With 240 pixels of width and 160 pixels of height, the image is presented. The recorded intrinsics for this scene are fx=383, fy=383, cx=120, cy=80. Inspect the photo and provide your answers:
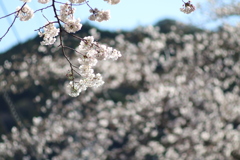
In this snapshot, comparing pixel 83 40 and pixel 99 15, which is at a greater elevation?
pixel 99 15

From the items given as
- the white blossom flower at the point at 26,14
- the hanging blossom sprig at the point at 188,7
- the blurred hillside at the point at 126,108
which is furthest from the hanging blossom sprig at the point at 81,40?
the blurred hillside at the point at 126,108

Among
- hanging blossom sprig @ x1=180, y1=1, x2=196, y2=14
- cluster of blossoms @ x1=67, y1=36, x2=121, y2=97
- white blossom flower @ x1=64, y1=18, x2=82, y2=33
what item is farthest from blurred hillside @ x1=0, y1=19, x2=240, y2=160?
hanging blossom sprig @ x1=180, y1=1, x2=196, y2=14

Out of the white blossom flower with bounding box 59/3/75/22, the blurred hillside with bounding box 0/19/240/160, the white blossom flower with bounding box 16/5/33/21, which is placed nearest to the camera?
the white blossom flower with bounding box 59/3/75/22

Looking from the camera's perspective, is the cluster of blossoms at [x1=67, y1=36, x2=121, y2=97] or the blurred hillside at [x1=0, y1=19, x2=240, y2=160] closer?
the cluster of blossoms at [x1=67, y1=36, x2=121, y2=97]

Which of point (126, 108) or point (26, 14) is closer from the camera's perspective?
point (26, 14)

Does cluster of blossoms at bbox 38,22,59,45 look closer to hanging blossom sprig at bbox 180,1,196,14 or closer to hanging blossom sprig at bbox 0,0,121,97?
hanging blossom sprig at bbox 0,0,121,97

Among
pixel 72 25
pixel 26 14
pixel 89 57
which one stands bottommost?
pixel 89 57

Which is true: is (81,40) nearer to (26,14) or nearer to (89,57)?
(89,57)

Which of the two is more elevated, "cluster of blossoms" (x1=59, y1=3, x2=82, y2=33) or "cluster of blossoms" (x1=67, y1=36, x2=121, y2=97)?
"cluster of blossoms" (x1=59, y1=3, x2=82, y2=33)

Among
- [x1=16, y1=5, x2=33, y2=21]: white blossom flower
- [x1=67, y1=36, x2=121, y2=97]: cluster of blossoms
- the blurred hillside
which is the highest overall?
the blurred hillside

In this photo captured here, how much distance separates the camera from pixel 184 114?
13742 mm

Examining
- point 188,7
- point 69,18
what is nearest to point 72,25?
point 69,18

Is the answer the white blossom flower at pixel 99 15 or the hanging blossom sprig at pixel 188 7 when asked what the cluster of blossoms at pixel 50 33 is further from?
the hanging blossom sprig at pixel 188 7

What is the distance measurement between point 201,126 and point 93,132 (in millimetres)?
3762
